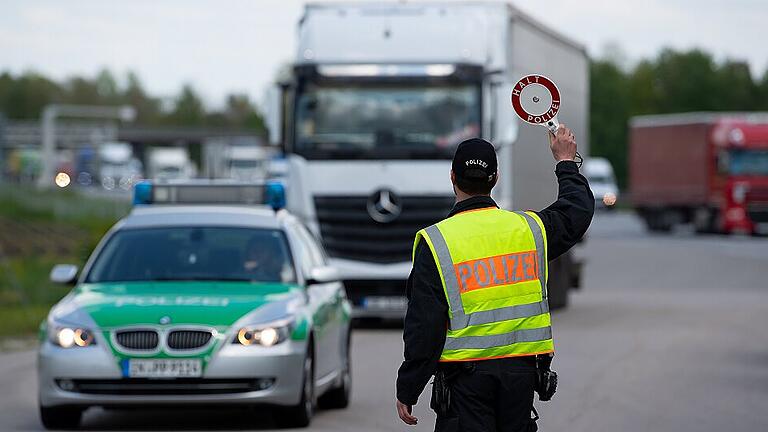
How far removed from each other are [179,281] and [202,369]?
1206mm

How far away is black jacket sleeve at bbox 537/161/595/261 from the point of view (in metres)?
6.30

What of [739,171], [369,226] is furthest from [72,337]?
[739,171]

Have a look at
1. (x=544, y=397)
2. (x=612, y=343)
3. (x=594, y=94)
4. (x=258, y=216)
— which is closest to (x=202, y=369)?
(x=258, y=216)

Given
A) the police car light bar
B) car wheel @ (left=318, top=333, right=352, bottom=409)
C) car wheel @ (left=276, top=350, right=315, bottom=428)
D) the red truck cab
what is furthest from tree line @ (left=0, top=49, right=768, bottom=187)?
car wheel @ (left=276, top=350, right=315, bottom=428)

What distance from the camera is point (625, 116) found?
154m

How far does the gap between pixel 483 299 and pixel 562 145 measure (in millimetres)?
634

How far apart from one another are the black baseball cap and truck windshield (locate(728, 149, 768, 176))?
156ft

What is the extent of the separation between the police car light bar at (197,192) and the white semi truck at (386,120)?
251 inches

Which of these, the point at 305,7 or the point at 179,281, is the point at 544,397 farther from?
the point at 305,7

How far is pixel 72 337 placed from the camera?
11344mm

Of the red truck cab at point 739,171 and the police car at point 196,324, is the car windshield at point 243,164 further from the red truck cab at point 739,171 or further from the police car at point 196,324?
the police car at point 196,324

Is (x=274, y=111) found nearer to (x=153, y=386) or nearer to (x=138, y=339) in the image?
(x=138, y=339)

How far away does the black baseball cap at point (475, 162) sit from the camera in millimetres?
6188

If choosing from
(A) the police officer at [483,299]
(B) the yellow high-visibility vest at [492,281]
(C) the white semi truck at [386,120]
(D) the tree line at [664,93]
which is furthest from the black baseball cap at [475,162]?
(D) the tree line at [664,93]
